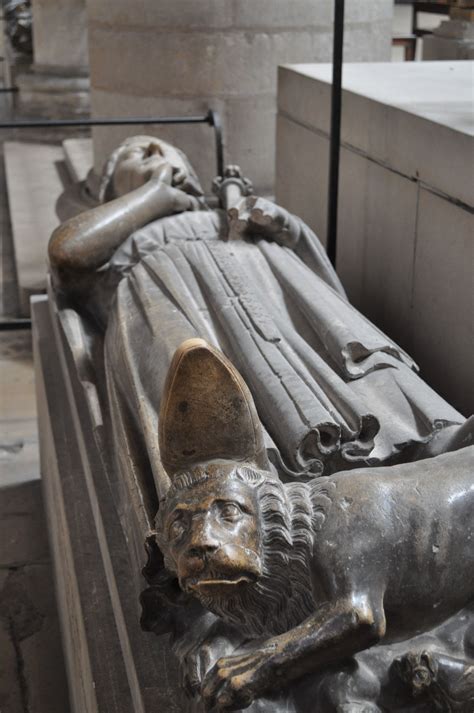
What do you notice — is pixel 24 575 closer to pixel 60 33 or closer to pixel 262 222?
pixel 262 222

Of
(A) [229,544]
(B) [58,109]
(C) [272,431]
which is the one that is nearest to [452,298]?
(C) [272,431]

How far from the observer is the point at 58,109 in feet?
33.5

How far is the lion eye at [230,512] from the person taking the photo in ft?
4.60

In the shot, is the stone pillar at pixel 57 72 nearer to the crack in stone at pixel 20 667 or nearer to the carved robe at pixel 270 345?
the carved robe at pixel 270 345

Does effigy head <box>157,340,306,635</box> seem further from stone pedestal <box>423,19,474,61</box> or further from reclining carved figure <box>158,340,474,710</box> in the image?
stone pedestal <box>423,19,474,61</box>

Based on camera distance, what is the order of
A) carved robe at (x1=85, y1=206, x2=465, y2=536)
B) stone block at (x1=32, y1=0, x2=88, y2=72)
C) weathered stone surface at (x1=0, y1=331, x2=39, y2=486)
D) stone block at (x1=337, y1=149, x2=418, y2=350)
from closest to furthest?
1. carved robe at (x1=85, y1=206, x2=465, y2=536)
2. stone block at (x1=337, y1=149, x2=418, y2=350)
3. weathered stone surface at (x1=0, y1=331, x2=39, y2=486)
4. stone block at (x1=32, y1=0, x2=88, y2=72)

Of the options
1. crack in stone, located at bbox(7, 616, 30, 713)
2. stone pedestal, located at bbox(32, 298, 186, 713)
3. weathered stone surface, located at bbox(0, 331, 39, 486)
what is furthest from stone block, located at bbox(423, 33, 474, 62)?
crack in stone, located at bbox(7, 616, 30, 713)

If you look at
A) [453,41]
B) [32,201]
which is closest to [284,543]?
[32,201]

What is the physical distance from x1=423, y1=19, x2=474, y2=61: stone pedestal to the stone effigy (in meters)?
6.12

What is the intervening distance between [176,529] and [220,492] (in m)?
0.08

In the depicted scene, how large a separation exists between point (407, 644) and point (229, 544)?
40cm

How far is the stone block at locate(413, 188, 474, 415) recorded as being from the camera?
2.74 meters

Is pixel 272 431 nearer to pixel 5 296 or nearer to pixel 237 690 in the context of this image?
pixel 237 690

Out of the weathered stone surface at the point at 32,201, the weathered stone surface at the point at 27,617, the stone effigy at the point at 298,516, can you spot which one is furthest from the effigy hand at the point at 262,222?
the weathered stone surface at the point at 32,201
